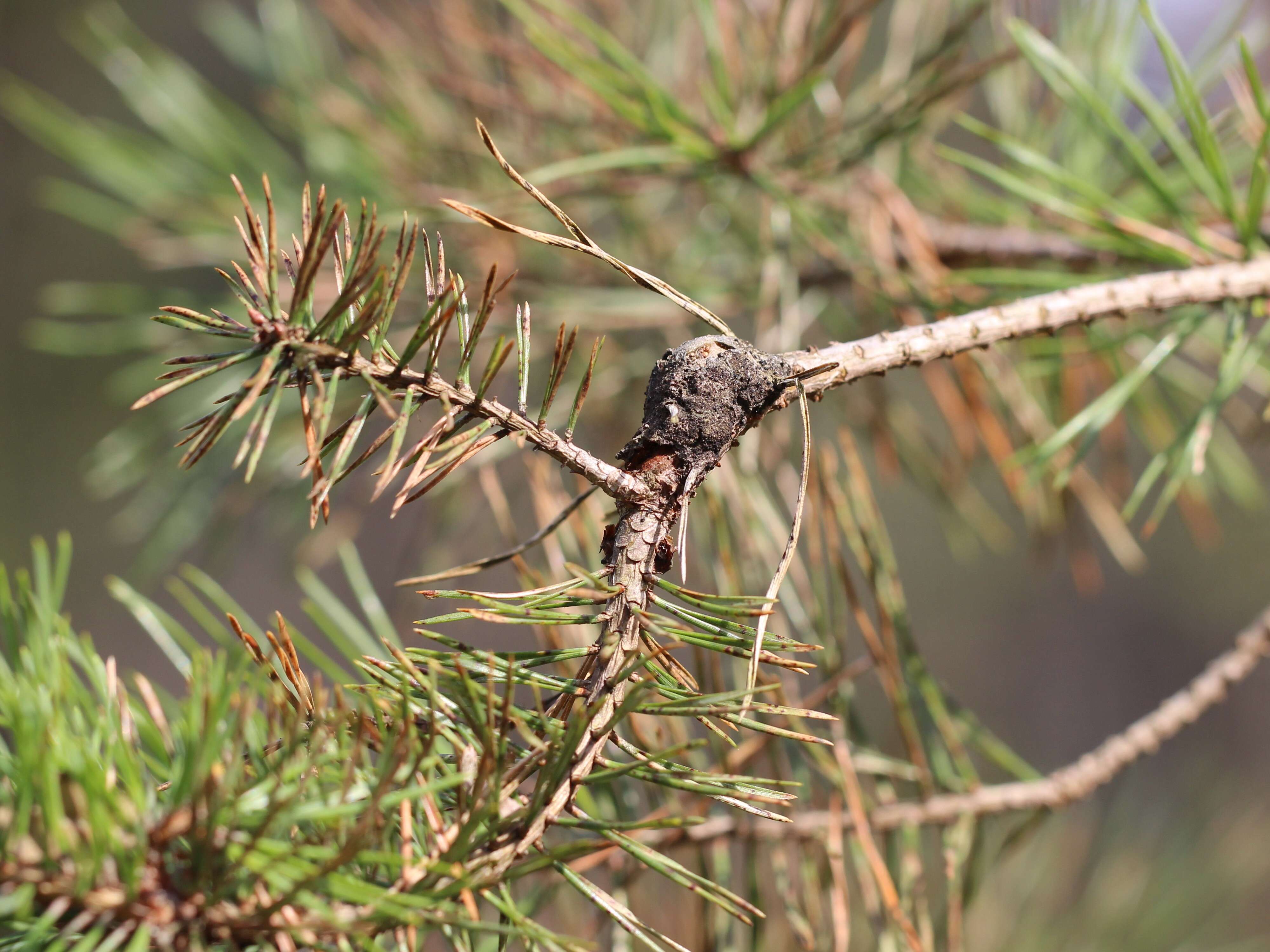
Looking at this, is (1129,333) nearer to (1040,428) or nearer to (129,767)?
(1040,428)

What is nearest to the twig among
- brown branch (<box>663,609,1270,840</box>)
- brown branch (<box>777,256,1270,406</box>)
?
brown branch (<box>777,256,1270,406</box>)

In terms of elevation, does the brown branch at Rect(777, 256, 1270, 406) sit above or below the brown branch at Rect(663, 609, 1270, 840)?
above

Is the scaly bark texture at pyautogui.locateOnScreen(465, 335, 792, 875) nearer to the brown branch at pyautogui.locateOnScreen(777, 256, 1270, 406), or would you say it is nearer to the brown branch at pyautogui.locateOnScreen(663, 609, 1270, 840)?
the brown branch at pyautogui.locateOnScreen(777, 256, 1270, 406)

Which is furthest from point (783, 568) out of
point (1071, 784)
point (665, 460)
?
point (1071, 784)

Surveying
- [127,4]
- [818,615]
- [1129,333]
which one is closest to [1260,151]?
[1129,333]

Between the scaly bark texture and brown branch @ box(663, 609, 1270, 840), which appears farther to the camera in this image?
brown branch @ box(663, 609, 1270, 840)

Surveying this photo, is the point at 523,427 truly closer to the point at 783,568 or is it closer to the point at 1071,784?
the point at 783,568
